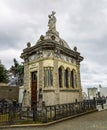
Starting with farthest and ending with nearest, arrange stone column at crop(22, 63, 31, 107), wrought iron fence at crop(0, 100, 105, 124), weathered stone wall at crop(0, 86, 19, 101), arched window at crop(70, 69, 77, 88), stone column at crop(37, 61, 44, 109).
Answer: weathered stone wall at crop(0, 86, 19, 101) < arched window at crop(70, 69, 77, 88) < stone column at crop(22, 63, 31, 107) < stone column at crop(37, 61, 44, 109) < wrought iron fence at crop(0, 100, 105, 124)

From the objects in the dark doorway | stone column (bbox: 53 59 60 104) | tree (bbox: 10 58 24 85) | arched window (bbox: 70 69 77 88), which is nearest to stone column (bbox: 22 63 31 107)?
the dark doorway

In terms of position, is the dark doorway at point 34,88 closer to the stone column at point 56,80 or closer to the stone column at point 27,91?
the stone column at point 27,91

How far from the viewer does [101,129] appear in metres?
7.84

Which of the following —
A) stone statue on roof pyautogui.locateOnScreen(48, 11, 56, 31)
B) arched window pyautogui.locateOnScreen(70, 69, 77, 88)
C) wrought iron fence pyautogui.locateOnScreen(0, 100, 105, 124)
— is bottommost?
wrought iron fence pyautogui.locateOnScreen(0, 100, 105, 124)

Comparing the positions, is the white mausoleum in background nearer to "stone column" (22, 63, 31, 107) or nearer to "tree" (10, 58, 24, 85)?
"stone column" (22, 63, 31, 107)

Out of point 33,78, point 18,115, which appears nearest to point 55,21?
point 33,78

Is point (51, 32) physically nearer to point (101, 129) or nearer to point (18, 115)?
point (18, 115)

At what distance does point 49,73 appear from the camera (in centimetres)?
1305

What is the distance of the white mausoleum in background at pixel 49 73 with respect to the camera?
12930 mm

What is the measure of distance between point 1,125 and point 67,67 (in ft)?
26.1

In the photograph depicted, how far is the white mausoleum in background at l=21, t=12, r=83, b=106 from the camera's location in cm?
1293

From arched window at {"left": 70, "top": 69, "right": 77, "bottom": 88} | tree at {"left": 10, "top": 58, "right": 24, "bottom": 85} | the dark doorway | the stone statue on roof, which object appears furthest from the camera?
tree at {"left": 10, "top": 58, "right": 24, "bottom": 85}

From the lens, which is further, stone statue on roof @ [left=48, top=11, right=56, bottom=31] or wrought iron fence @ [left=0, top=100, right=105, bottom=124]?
stone statue on roof @ [left=48, top=11, right=56, bottom=31]

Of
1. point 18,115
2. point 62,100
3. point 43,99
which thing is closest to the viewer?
point 18,115
